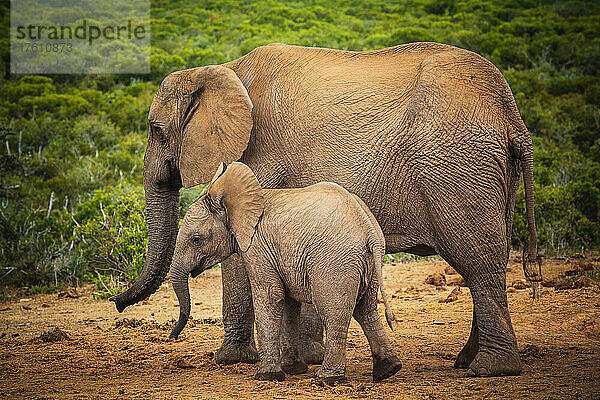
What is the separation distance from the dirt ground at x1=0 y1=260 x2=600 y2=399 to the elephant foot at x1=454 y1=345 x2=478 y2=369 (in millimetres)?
101

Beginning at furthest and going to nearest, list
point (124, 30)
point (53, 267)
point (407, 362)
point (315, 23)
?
point (124, 30) → point (315, 23) → point (53, 267) → point (407, 362)

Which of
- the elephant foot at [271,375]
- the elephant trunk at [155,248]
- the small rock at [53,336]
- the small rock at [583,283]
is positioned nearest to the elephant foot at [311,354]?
the elephant foot at [271,375]

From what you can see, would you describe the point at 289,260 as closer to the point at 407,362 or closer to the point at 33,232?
the point at 407,362

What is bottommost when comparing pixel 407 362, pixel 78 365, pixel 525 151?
pixel 78 365

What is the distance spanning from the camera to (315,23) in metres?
36.3

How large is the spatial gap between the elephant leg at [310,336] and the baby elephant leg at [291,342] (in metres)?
0.40

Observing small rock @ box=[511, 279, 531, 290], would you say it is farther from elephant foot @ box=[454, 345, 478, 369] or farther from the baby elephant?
the baby elephant

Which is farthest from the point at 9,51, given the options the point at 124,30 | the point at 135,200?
the point at 135,200

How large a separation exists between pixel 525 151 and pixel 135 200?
7.12 metres

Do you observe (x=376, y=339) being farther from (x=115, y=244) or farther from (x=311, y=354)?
(x=115, y=244)

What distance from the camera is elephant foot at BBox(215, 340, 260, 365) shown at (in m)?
6.64

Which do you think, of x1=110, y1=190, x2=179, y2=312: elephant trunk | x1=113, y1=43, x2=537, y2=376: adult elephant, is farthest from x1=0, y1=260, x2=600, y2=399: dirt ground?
x1=110, y1=190, x2=179, y2=312: elephant trunk

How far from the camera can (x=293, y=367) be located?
6.07m

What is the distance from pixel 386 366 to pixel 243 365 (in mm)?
1554
